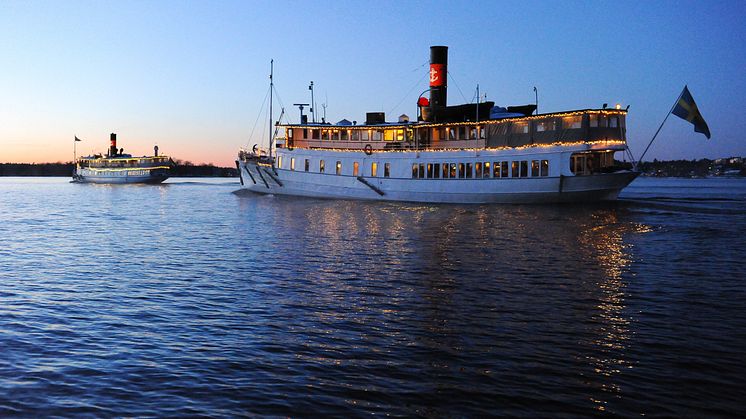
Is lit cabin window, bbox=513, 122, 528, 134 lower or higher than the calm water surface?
higher

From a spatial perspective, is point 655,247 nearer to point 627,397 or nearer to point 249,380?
point 627,397

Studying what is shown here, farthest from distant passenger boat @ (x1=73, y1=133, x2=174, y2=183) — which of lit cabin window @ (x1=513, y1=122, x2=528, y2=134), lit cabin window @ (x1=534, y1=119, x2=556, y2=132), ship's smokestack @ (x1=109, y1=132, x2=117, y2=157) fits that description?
lit cabin window @ (x1=534, y1=119, x2=556, y2=132)

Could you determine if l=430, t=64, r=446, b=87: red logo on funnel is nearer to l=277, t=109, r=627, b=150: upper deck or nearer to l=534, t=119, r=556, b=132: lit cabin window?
l=277, t=109, r=627, b=150: upper deck

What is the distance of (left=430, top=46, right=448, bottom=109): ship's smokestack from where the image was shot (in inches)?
2352

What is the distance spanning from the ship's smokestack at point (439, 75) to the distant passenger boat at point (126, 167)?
90.4 m

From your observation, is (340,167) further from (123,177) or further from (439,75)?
(123,177)

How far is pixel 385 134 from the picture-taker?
58500mm

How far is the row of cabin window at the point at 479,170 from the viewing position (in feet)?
155

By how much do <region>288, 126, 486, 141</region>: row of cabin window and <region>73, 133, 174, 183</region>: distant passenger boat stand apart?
8152cm

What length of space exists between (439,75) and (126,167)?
9412cm

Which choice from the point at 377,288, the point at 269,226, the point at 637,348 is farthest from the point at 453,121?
the point at 637,348

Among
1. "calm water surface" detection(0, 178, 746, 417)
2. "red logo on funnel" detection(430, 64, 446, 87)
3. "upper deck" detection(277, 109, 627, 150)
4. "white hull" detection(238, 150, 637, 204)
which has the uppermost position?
"red logo on funnel" detection(430, 64, 446, 87)

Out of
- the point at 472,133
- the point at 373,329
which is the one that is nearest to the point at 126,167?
the point at 472,133

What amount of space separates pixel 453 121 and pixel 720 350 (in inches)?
1814
